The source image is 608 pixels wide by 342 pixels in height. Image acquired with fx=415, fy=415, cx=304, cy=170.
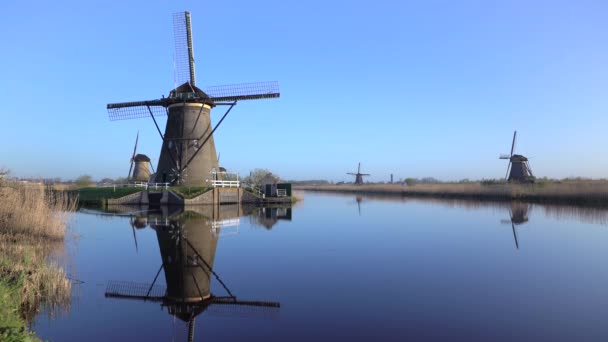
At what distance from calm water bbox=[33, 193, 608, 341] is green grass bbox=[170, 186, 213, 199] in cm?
1172

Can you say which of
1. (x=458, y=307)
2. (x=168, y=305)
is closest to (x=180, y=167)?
(x=168, y=305)

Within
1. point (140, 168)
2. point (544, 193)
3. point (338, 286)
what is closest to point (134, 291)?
point (338, 286)

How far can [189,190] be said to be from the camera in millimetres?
26562

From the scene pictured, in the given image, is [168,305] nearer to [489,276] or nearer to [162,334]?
[162,334]

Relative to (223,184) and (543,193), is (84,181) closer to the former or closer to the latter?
(223,184)

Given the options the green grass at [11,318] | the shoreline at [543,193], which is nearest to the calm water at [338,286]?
the green grass at [11,318]

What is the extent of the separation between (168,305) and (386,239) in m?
8.79

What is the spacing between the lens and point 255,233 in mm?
14703

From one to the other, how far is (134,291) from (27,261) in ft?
5.75

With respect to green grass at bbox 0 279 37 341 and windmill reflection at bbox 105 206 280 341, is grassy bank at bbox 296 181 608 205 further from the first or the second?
green grass at bbox 0 279 37 341

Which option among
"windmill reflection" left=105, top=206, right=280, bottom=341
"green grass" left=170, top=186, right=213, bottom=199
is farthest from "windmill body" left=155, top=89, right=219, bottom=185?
"windmill reflection" left=105, top=206, right=280, bottom=341

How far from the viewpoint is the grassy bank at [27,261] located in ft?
15.8

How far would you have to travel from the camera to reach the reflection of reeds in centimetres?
598

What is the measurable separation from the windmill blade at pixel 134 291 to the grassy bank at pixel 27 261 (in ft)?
2.51
